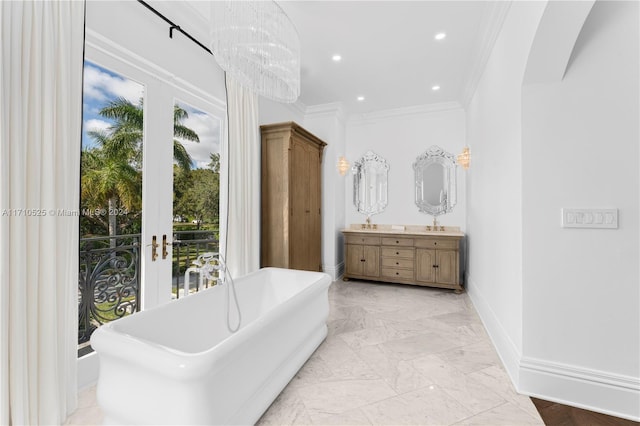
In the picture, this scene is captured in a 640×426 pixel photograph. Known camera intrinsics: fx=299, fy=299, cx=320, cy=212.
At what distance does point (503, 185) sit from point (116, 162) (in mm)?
2868

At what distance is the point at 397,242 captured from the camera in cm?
441

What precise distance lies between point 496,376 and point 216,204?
2.71m

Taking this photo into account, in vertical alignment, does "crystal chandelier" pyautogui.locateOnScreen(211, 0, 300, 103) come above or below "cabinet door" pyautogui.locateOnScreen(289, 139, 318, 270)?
above

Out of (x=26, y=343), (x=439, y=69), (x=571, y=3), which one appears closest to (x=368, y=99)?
(x=439, y=69)

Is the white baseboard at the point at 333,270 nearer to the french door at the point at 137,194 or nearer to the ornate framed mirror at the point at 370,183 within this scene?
the ornate framed mirror at the point at 370,183

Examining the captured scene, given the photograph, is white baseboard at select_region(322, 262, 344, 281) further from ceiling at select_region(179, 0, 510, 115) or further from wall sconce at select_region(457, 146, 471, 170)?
ceiling at select_region(179, 0, 510, 115)

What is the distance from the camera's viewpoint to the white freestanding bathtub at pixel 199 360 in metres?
1.21

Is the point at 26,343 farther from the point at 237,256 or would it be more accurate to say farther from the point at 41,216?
the point at 237,256

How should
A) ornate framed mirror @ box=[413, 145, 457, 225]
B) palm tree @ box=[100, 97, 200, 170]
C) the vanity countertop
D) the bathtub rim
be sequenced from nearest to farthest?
the bathtub rim
palm tree @ box=[100, 97, 200, 170]
the vanity countertop
ornate framed mirror @ box=[413, 145, 457, 225]

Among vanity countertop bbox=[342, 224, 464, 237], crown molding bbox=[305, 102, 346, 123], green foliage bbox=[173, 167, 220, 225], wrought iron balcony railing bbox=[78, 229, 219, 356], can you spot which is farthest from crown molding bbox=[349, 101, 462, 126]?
wrought iron balcony railing bbox=[78, 229, 219, 356]

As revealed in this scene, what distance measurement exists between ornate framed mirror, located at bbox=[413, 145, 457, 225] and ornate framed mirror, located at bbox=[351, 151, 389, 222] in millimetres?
532

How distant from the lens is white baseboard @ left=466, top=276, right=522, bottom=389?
6.44 feet

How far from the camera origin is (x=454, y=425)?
159 cm

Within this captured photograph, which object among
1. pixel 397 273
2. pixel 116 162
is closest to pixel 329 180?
pixel 397 273
